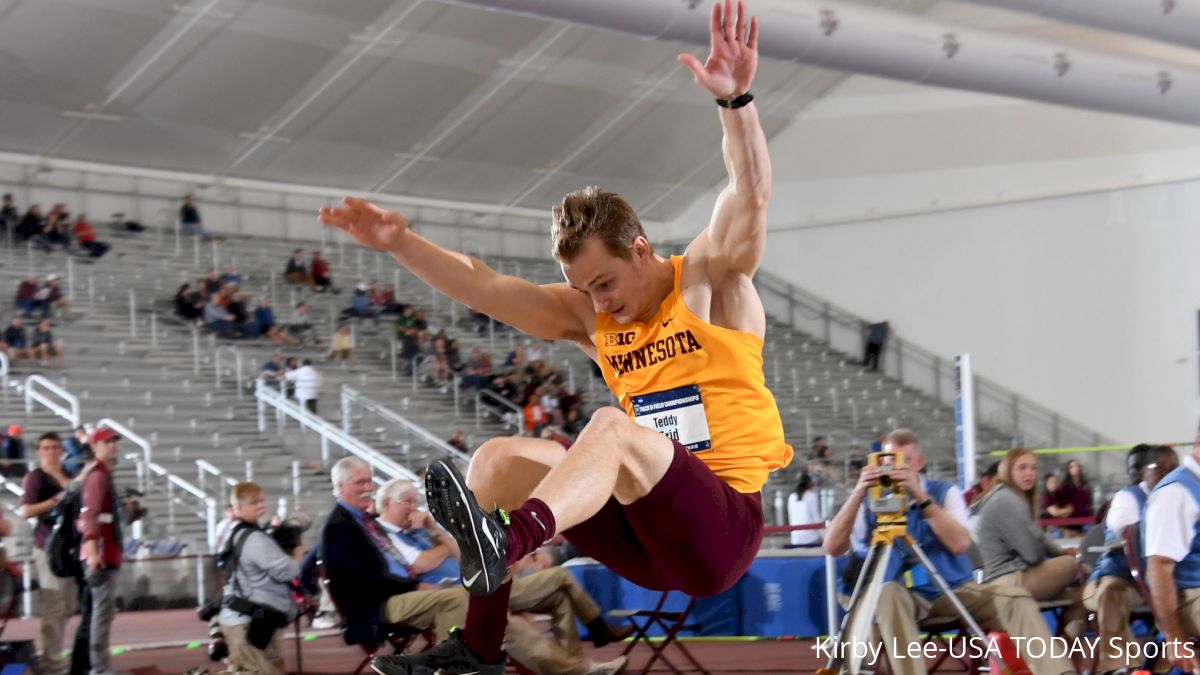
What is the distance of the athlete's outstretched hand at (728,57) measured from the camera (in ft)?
13.3

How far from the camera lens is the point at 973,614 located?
630cm

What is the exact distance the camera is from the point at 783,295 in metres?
27.4

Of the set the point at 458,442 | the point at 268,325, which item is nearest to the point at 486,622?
the point at 458,442

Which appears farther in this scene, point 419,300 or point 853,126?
point 853,126

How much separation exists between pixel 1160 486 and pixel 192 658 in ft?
21.2

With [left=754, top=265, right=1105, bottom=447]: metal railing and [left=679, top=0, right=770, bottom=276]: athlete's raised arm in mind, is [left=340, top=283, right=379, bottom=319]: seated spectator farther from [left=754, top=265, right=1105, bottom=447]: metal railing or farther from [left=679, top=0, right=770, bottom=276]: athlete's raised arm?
[left=679, top=0, right=770, bottom=276]: athlete's raised arm

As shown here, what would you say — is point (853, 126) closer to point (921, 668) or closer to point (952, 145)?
point (952, 145)

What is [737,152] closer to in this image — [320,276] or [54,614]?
[54,614]

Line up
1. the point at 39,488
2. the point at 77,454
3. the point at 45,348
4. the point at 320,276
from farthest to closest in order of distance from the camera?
the point at 320,276
the point at 45,348
the point at 77,454
the point at 39,488

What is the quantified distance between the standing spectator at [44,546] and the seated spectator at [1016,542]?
Result: 5.39 m

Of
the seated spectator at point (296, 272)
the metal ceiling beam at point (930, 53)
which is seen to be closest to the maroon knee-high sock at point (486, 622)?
the metal ceiling beam at point (930, 53)

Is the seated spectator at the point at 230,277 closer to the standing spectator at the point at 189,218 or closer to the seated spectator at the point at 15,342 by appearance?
the standing spectator at the point at 189,218

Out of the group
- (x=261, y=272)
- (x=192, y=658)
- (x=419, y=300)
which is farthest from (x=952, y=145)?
(x=192, y=658)

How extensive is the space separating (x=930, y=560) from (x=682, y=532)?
2772 mm
